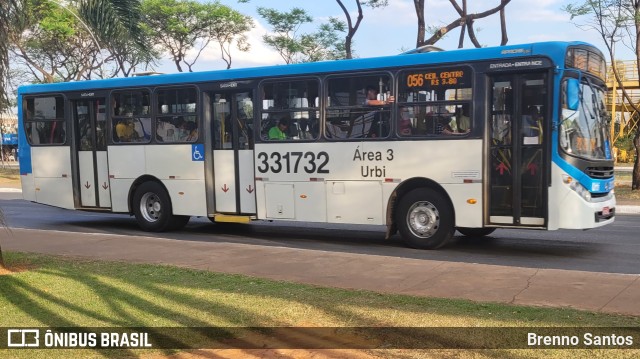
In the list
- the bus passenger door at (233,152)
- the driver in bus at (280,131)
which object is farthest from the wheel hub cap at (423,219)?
the bus passenger door at (233,152)

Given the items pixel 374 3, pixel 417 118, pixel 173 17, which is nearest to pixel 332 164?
pixel 417 118

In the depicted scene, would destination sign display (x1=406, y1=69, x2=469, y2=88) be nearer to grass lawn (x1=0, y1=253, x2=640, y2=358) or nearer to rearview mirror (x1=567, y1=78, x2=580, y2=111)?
rearview mirror (x1=567, y1=78, x2=580, y2=111)

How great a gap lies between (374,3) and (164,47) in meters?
18.1

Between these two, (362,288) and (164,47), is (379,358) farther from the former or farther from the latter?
(164,47)

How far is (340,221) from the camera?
432 inches

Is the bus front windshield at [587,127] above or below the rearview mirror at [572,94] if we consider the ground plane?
below

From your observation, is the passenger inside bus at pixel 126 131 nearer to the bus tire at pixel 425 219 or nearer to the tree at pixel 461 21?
the bus tire at pixel 425 219

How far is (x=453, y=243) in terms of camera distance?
1115 cm

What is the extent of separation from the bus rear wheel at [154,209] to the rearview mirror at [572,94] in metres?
8.10

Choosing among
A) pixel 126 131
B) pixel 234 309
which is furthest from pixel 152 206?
pixel 234 309

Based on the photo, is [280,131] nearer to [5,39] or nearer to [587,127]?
[5,39]

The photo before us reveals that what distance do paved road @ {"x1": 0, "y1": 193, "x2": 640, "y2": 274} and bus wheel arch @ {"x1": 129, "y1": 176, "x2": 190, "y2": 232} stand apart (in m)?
0.25

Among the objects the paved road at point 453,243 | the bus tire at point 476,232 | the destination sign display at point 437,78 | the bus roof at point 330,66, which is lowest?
the paved road at point 453,243

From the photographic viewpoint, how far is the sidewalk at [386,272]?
21.5ft
